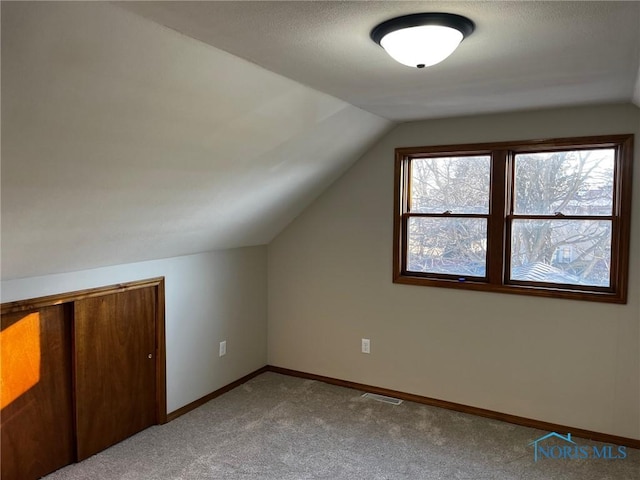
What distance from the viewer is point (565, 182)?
3264 millimetres

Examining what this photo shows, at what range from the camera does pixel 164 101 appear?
76.0 inches

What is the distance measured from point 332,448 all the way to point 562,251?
77.0 inches

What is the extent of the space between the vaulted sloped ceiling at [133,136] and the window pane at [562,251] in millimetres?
1275

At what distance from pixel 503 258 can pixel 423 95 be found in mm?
1338

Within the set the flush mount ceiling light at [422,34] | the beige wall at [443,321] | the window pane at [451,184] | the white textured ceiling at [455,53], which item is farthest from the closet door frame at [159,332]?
the flush mount ceiling light at [422,34]

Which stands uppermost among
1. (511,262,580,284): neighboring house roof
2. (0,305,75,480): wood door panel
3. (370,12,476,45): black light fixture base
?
(370,12,476,45): black light fixture base

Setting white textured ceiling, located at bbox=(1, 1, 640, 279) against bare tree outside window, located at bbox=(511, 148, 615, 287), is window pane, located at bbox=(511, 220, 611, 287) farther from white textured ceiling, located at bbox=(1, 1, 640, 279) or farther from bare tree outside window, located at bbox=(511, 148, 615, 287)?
white textured ceiling, located at bbox=(1, 1, 640, 279)

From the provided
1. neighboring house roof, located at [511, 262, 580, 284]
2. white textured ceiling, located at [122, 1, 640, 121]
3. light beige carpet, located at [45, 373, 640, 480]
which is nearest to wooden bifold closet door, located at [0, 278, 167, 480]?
light beige carpet, located at [45, 373, 640, 480]

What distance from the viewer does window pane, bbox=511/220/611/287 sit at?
3.19 m

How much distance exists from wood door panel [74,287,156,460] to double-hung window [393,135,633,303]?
6.13 feet

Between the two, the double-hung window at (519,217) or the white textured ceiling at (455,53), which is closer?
the white textured ceiling at (455,53)

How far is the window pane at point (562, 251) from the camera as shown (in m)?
3.19

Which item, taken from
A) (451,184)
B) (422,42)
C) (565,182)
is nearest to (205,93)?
(422,42)

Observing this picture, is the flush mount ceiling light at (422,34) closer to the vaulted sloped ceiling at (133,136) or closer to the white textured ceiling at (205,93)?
the white textured ceiling at (205,93)
